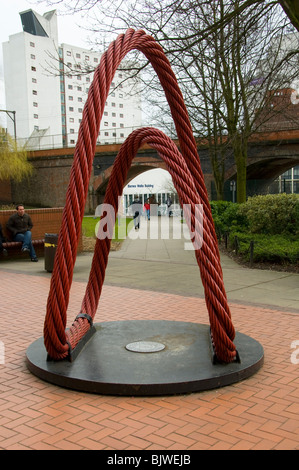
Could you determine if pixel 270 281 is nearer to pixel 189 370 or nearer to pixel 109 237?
pixel 109 237

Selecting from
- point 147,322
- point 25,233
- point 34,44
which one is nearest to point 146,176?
point 34,44

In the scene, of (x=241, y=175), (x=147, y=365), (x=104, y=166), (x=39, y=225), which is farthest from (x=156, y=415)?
(x=104, y=166)

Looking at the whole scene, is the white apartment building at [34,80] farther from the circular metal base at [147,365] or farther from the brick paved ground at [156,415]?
the brick paved ground at [156,415]

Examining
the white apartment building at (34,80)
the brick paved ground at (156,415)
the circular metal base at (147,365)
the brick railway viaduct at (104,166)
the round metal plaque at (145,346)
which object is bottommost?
the brick paved ground at (156,415)

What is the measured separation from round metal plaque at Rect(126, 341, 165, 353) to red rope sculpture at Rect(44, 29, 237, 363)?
52 centimetres

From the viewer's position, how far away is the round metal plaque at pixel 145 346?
470 centimetres

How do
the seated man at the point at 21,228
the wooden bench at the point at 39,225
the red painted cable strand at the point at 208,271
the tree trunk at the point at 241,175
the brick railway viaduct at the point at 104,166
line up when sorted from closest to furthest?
the red painted cable strand at the point at 208,271 < the seated man at the point at 21,228 < the wooden bench at the point at 39,225 < the tree trunk at the point at 241,175 < the brick railway viaduct at the point at 104,166

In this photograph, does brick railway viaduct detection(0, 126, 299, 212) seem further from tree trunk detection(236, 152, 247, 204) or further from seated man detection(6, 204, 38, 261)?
seated man detection(6, 204, 38, 261)

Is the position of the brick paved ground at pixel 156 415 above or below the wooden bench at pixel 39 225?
below

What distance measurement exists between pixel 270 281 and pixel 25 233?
6.37m

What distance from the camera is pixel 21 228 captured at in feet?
41.3

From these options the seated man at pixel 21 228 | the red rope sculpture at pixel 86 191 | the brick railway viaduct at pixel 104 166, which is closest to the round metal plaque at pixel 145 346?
the red rope sculpture at pixel 86 191

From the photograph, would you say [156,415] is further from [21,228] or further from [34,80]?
[34,80]

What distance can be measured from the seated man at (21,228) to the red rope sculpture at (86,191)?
792 cm
